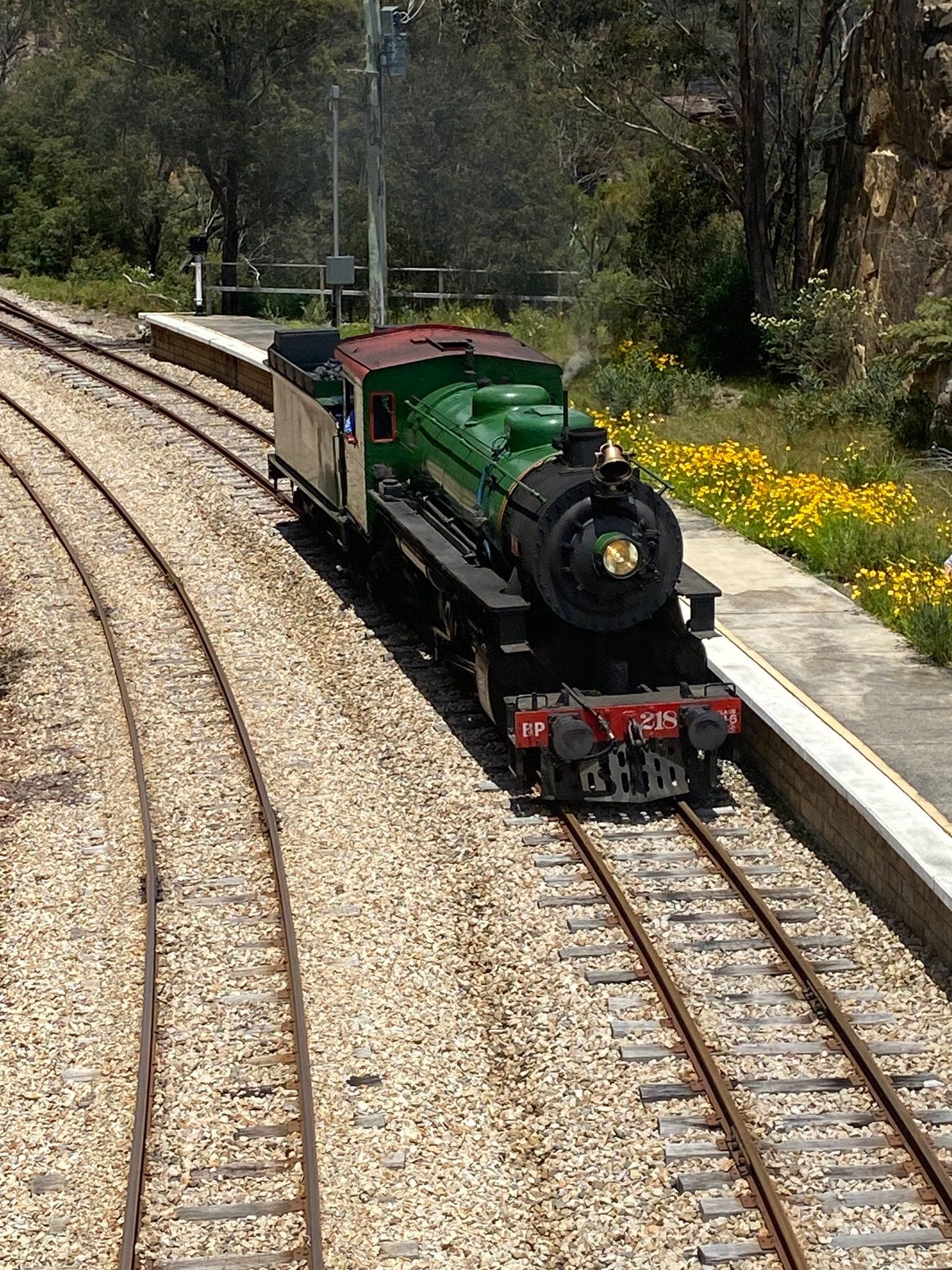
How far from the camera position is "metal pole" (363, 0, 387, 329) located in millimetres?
21984

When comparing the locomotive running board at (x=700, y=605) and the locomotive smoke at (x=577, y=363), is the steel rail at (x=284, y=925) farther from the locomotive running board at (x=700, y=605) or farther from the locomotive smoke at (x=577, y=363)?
the locomotive smoke at (x=577, y=363)

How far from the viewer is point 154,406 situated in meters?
25.9

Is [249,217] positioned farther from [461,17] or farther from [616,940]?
[616,940]

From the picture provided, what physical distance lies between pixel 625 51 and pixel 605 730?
66.3 feet

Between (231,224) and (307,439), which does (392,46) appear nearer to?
(307,439)

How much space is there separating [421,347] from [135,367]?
14690mm

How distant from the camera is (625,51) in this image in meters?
28.3

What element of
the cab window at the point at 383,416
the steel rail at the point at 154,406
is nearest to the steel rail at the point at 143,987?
the cab window at the point at 383,416

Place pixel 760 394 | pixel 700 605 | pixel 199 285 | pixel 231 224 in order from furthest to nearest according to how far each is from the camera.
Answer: pixel 231 224 < pixel 199 285 < pixel 760 394 < pixel 700 605

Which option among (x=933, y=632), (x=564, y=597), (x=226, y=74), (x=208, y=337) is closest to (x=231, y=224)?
(x=226, y=74)

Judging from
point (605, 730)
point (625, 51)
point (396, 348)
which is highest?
point (625, 51)

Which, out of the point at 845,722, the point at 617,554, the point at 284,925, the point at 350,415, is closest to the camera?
the point at 284,925

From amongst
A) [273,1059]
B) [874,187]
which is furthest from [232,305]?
[273,1059]

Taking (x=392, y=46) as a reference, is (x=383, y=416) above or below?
below
